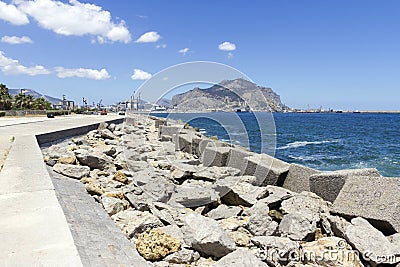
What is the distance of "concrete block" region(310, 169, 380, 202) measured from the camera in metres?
5.04

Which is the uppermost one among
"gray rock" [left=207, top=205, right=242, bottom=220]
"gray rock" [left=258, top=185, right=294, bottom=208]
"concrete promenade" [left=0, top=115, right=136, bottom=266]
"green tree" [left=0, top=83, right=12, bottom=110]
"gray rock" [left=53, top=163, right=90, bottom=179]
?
"green tree" [left=0, top=83, right=12, bottom=110]

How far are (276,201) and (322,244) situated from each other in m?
1.28

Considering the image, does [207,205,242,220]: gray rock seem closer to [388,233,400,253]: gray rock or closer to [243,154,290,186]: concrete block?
[388,233,400,253]: gray rock

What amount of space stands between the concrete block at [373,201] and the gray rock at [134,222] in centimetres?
241

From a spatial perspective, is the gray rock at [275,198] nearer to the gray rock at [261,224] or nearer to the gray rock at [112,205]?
the gray rock at [261,224]

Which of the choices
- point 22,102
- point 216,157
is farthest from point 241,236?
point 22,102

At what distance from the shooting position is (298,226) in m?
3.75

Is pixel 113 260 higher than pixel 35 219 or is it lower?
lower

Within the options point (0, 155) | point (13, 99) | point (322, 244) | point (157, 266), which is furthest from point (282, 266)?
point (13, 99)

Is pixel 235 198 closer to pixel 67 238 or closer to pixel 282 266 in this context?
pixel 282 266

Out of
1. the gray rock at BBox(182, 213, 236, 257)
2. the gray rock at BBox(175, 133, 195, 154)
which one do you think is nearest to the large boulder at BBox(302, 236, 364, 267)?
the gray rock at BBox(182, 213, 236, 257)

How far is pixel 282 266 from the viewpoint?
3.12m

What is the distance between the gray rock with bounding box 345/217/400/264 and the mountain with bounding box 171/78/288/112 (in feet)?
16.2

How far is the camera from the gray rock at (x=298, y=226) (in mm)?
3684
